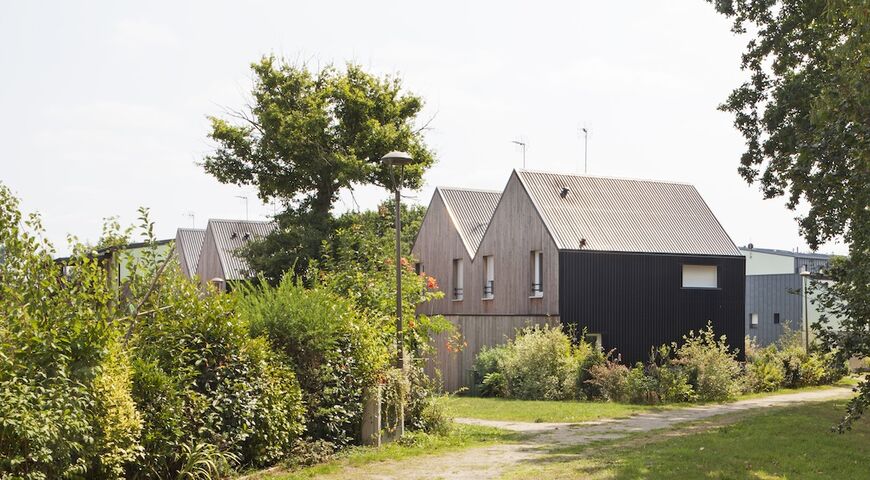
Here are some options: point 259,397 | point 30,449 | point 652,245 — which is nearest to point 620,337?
point 652,245

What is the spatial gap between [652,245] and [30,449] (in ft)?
74.3

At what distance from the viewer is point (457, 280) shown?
33750 mm

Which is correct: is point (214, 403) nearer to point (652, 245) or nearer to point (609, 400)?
point (609, 400)

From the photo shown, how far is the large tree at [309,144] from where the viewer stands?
31.0 meters

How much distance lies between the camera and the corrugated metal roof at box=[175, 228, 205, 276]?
5544 centimetres

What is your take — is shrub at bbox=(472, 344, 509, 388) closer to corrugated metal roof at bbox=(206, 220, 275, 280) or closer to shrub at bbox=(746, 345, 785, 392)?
shrub at bbox=(746, 345, 785, 392)

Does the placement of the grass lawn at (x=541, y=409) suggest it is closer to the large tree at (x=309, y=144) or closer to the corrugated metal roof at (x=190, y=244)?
the large tree at (x=309, y=144)

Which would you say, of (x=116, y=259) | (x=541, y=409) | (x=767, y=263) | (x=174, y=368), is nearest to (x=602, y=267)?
(x=541, y=409)

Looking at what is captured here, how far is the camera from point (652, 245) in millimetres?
28188

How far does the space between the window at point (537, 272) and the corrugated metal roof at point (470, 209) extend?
196 inches

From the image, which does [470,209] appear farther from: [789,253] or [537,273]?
[789,253]

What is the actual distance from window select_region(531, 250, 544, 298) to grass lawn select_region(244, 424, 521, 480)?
40.4ft

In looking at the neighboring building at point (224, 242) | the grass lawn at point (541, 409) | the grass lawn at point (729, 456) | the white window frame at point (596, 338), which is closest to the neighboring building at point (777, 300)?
the white window frame at point (596, 338)

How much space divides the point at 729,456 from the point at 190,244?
158 feet
